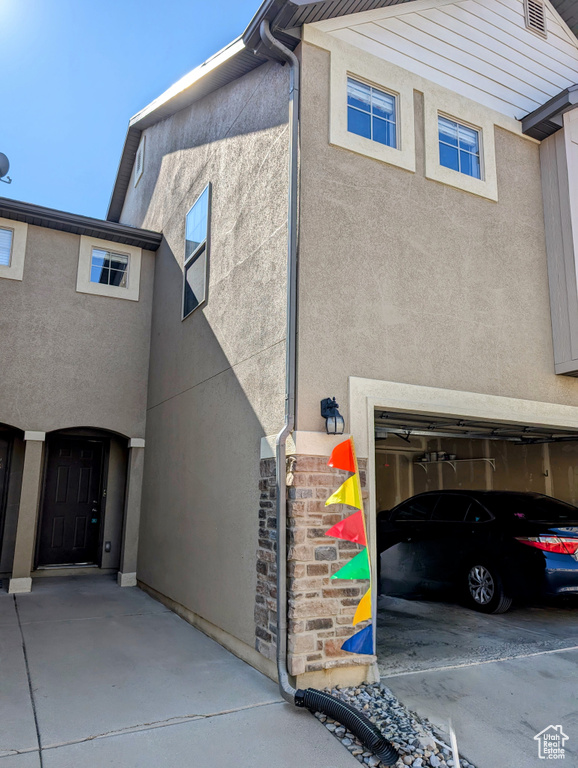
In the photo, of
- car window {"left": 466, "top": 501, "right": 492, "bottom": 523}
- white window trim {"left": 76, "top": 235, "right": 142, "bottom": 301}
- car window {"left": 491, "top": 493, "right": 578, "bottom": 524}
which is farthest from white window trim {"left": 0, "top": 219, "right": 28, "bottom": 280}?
car window {"left": 491, "top": 493, "right": 578, "bottom": 524}

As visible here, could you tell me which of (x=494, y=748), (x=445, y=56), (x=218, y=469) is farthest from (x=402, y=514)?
(x=445, y=56)

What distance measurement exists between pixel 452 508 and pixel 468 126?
14.5 ft

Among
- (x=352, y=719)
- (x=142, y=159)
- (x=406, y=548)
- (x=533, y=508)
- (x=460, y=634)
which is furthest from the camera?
(x=142, y=159)

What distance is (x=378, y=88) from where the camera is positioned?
5.38 meters

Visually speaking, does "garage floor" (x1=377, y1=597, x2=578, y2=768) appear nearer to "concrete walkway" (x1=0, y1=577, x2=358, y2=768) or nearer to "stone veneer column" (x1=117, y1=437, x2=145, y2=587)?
"concrete walkway" (x1=0, y1=577, x2=358, y2=768)

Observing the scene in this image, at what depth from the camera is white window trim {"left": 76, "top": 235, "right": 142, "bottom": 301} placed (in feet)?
28.0

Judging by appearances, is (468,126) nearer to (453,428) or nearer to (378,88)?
(378,88)

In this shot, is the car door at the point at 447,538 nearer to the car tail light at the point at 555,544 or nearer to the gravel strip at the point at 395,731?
the car tail light at the point at 555,544

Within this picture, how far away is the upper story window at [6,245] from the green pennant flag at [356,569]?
6.68m

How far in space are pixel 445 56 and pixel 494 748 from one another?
6127 millimetres

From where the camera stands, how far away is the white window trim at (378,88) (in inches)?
197

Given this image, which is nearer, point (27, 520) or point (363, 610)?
point (363, 610)

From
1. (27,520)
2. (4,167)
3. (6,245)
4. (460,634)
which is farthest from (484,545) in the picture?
(4,167)

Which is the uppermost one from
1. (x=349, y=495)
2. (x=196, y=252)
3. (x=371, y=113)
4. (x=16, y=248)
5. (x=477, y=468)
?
(x=371, y=113)
